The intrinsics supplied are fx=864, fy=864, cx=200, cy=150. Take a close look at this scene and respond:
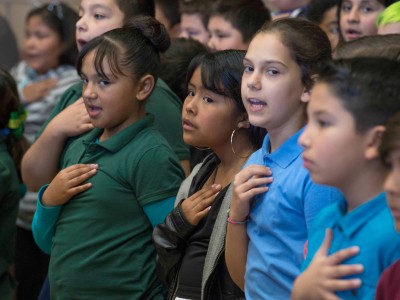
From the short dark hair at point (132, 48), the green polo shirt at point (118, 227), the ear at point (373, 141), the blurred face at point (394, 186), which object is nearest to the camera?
the blurred face at point (394, 186)

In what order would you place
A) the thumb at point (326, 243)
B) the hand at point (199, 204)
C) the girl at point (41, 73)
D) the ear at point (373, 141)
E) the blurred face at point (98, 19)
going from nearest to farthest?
the ear at point (373, 141), the thumb at point (326, 243), the hand at point (199, 204), the blurred face at point (98, 19), the girl at point (41, 73)

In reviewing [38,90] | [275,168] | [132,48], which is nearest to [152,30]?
[132,48]

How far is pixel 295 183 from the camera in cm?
227

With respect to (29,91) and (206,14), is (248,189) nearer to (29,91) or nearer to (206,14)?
(206,14)

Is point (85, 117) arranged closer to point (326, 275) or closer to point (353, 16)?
point (353, 16)

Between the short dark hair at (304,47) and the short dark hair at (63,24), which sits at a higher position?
the short dark hair at (304,47)

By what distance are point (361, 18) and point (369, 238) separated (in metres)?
1.79

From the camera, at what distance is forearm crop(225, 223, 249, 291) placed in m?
2.44

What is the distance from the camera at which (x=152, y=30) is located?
3.08 meters

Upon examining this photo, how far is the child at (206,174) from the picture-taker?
2674mm

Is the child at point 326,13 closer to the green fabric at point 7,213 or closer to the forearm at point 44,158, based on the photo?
the forearm at point 44,158

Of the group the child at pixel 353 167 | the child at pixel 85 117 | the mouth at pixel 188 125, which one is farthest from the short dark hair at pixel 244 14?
the child at pixel 353 167

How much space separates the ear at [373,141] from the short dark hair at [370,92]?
0.6 inches

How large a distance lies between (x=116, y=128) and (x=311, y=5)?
144 cm
